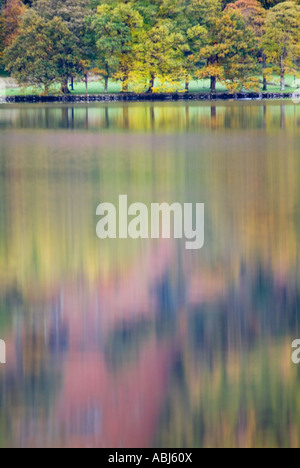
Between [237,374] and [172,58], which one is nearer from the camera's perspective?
[237,374]

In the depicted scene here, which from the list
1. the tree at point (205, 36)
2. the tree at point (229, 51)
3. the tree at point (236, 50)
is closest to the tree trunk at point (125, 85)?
the tree at point (205, 36)

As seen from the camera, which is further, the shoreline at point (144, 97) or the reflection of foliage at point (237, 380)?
the shoreline at point (144, 97)

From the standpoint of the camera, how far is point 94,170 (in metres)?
14.6

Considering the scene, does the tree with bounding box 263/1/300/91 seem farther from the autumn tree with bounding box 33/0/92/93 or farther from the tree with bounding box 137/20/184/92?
the autumn tree with bounding box 33/0/92/93

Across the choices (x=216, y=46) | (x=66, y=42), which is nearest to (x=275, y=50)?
(x=216, y=46)

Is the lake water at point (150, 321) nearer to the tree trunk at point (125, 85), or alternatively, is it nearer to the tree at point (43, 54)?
the tree at point (43, 54)

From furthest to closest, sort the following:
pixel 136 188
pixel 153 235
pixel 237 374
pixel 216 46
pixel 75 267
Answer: pixel 216 46 → pixel 136 188 → pixel 153 235 → pixel 75 267 → pixel 237 374

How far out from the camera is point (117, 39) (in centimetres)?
5022

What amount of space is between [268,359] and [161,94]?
47.3 metres

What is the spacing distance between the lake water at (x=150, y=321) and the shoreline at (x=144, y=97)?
128ft

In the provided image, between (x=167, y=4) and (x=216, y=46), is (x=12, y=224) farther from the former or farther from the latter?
→ (x=167, y=4)

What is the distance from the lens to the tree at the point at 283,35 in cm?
5028

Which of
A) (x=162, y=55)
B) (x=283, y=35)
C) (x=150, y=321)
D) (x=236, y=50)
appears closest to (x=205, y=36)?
(x=236, y=50)

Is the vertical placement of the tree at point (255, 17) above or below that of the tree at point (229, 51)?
above
